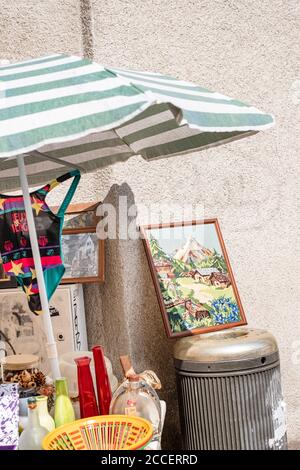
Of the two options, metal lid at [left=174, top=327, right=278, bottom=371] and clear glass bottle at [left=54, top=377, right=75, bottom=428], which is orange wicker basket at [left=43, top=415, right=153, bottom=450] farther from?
metal lid at [left=174, top=327, right=278, bottom=371]

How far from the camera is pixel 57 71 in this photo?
221 cm

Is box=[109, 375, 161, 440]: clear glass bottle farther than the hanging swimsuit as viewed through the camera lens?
No

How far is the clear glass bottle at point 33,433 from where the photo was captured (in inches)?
93.8

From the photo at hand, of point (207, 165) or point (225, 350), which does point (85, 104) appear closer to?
point (225, 350)

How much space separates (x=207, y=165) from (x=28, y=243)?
1.56 meters

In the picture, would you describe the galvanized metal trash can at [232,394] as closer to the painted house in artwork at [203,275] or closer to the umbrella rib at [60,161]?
the painted house in artwork at [203,275]

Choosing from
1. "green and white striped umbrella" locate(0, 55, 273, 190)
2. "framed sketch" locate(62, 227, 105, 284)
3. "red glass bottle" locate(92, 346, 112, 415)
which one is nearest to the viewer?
"green and white striped umbrella" locate(0, 55, 273, 190)

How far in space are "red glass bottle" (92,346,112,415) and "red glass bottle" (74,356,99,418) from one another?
68 millimetres

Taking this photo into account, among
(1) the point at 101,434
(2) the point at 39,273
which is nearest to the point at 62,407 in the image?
(1) the point at 101,434

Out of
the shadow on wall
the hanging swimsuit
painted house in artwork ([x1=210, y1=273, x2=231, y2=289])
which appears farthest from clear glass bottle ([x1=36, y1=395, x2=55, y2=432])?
painted house in artwork ([x1=210, y1=273, x2=231, y2=289])

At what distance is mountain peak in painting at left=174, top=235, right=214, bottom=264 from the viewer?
3738 mm

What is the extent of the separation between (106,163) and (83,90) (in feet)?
4.79

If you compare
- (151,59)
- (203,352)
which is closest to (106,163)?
(151,59)

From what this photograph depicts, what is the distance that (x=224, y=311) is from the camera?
12.3 feet
